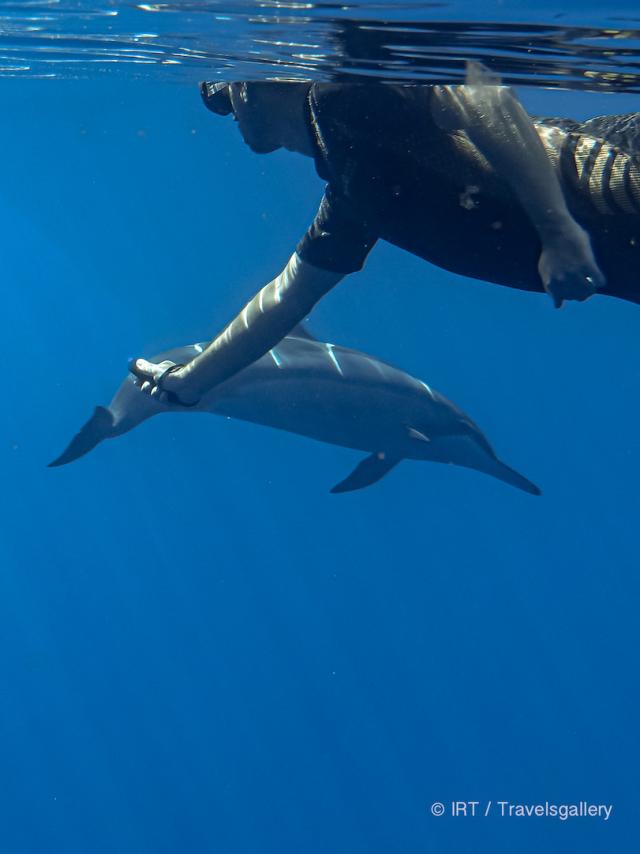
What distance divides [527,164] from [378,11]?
2.81m

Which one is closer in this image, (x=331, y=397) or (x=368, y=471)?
(x=331, y=397)

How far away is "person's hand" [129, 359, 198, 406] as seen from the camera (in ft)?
16.9

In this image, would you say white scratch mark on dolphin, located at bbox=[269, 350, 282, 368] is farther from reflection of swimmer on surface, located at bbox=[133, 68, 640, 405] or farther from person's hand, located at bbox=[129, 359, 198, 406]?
reflection of swimmer on surface, located at bbox=[133, 68, 640, 405]

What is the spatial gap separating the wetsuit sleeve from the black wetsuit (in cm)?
1

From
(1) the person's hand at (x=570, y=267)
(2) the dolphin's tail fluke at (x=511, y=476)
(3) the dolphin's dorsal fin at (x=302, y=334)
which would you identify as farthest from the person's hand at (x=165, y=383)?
(2) the dolphin's tail fluke at (x=511, y=476)

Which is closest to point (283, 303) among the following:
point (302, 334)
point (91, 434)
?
point (302, 334)

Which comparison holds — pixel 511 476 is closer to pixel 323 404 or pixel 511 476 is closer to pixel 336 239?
pixel 323 404

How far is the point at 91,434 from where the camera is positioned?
9180mm

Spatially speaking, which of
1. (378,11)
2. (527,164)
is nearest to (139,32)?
(378,11)

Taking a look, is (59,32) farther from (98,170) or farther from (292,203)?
(98,170)

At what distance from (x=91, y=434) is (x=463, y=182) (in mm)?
6917

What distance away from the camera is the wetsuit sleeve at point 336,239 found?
3777mm

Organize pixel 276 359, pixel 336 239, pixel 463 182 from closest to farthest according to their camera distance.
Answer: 1. pixel 463 182
2. pixel 336 239
3. pixel 276 359

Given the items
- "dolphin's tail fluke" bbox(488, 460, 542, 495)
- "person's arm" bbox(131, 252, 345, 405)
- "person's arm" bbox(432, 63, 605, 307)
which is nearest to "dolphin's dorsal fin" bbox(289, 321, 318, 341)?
"dolphin's tail fluke" bbox(488, 460, 542, 495)
